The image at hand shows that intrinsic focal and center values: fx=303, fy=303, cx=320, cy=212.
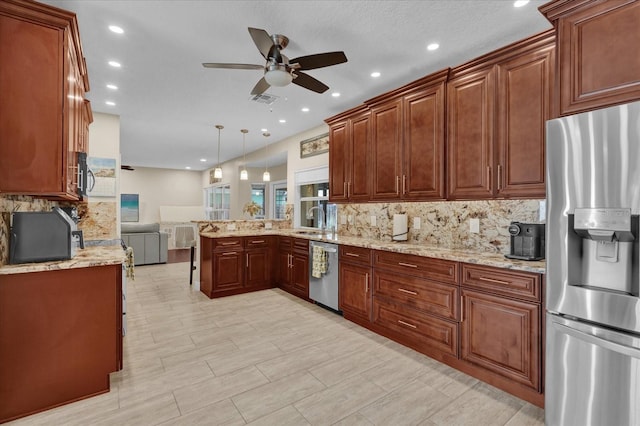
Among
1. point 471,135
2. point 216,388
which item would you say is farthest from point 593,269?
point 216,388

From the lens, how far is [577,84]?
1769 mm

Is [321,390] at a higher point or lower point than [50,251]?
lower

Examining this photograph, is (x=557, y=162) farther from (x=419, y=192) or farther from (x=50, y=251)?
(x=50, y=251)

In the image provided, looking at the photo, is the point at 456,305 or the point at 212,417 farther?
the point at 456,305

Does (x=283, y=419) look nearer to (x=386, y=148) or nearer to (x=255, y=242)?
(x=386, y=148)

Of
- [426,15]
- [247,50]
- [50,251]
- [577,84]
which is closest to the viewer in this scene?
[577,84]

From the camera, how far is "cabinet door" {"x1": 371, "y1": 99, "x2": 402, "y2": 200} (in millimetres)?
3393

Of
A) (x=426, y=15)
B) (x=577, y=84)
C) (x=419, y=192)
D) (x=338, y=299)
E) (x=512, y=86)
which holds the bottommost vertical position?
(x=338, y=299)

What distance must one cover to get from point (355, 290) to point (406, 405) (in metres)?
1.50

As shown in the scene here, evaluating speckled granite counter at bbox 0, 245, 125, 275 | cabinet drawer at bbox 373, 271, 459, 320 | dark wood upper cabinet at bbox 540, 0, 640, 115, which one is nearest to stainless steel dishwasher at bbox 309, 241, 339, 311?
cabinet drawer at bbox 373, 271, 459, 320

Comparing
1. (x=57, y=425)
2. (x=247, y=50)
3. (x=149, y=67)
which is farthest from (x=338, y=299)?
(x=149, y=67)

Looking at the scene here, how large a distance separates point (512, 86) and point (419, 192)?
3.90ft

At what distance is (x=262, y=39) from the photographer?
2.23m

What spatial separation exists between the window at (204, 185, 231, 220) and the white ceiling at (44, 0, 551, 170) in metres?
5.75
